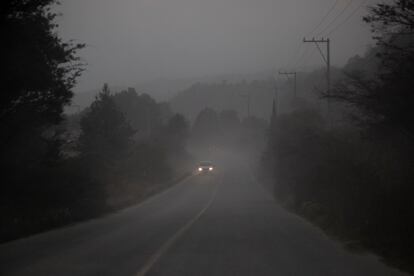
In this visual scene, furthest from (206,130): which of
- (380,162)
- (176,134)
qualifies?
(380,162)

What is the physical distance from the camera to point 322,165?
80.4 ft

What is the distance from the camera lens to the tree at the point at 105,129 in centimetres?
4294

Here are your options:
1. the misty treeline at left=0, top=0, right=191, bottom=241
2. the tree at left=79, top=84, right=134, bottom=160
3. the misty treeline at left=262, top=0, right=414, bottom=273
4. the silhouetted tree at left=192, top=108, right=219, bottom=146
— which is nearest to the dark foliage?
the misty treeline at left=262, top=0, right=414, bottom=273

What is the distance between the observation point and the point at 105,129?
4688 cm

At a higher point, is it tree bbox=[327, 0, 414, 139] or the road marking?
tree bbox=[327, 0, 414, 139]

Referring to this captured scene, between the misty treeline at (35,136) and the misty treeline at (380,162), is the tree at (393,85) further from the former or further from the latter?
the misty treeline at (35,136)

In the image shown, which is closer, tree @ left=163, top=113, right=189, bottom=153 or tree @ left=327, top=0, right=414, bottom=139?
tree @ left=327, top=0, right=414, bottom=139

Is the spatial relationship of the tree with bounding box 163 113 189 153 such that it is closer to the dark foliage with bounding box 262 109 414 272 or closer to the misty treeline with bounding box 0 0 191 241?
the dark foliage with bounding box 262 109 414 272

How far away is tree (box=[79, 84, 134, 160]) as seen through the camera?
→ 141 feet

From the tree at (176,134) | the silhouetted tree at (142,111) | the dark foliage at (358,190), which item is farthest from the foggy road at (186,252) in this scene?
the silhouetted tree at (142,111)

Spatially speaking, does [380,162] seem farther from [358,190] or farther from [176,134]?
[176,134]

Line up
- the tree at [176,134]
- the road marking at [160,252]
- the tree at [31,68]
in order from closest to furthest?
the road marking at [160,252] < the tree at [31,68] < the tree at [176,134]

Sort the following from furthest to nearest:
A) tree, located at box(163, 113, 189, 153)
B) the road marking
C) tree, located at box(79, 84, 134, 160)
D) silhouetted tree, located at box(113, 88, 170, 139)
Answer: silhouetted tree, located at box(113, 88, 170, 139), tree, located at box(163, 113, 189, 153), tree, located at box(79, 84, 134, 160), the road marking

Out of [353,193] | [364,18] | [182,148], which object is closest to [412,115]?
[364,18]
